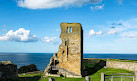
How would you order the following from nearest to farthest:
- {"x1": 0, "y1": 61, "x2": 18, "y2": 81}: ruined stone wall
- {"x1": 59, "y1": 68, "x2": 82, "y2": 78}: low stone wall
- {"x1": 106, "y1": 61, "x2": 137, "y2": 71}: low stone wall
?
{"x1": 0, "y1": 61, "x2": 18, "y2": 81}: ruined stone wall < {"x1": 59, "y1": 68, "x2": 82, "y2": 78}: low stone wall < {"x1": 106, "y1": 61, "x2": 137, "y2": 71}: low stone wall

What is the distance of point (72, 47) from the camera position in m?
29.7

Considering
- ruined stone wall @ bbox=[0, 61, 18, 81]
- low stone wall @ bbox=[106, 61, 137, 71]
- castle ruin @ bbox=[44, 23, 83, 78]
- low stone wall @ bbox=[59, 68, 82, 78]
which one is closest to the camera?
ruined stone wall @ bbox=[0, 61, 18, 81]

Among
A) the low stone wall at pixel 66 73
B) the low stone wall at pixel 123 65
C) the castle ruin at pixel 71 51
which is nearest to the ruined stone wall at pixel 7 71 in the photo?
the castle ruin at pixel 71 51

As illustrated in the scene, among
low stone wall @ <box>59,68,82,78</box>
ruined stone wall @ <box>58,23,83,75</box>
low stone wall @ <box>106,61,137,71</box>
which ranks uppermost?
ruined stone wall @ <box>58,23,83,75</box>

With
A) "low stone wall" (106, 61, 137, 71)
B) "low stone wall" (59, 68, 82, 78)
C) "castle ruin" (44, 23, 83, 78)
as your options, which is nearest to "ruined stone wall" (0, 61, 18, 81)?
"castle ruin" (44, 23, 83, 78)

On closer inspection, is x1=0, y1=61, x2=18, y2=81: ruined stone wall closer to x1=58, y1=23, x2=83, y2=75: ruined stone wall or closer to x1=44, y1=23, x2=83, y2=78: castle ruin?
x1=44, y1=23, x2=83, y2=78: castle ruin

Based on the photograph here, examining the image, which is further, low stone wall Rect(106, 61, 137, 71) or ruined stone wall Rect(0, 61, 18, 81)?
low stone wall Rect(106, 61, 137, 71)

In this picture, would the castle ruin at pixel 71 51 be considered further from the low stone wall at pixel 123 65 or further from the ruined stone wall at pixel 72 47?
the low stone wall at pixel 123 65

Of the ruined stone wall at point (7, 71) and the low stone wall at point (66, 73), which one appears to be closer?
the ruined stone wall at point (7, 71)

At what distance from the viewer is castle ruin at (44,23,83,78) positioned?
29188 mm

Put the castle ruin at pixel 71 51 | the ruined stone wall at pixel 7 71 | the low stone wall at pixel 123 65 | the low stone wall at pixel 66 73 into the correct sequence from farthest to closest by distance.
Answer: the low stone wall at pixel 123 65
the castle ruin at pixel 71 51
the low stone wall at pixel 66 73
the ruined stone wall at pixel 7 71

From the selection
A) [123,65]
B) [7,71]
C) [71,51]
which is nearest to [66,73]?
[71,51]

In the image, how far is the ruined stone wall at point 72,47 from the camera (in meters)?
29.2

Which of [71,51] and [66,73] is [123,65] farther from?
[66,73]
